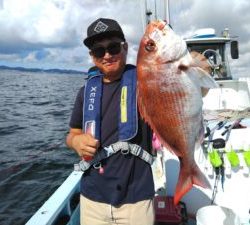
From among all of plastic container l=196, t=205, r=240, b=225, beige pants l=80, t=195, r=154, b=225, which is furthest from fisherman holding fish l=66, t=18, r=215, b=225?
plastic container l=196, t=205, r=240, b=225

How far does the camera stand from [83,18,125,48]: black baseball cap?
2.91 meters

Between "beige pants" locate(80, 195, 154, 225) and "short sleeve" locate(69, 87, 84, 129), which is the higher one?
"short sleeve" locate(69, 87, 84, 129)

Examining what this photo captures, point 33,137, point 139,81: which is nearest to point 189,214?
point 139,81

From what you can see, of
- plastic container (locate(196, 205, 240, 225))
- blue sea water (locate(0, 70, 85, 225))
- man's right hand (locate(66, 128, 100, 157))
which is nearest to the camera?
man's right hand (locate(66, 128, 100, 157))

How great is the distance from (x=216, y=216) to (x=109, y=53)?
2550mm

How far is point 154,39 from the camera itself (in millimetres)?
2369

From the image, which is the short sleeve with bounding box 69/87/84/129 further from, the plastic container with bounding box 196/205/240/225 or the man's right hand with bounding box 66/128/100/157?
the plastic container with bounding box 196/205/240/225

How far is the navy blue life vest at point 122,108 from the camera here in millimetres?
2990

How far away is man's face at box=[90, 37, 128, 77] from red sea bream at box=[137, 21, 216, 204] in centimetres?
48

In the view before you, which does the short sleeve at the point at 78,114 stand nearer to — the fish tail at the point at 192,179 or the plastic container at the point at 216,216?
the fish tail at the point at 192,179

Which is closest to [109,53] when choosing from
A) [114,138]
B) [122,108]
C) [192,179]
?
[122,108]

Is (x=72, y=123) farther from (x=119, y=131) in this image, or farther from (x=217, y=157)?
(x=217, y=157)

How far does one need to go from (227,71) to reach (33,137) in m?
9.20

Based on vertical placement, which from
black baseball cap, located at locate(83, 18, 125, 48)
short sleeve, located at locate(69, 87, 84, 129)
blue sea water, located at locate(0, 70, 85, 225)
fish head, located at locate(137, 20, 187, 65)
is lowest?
blue sea water, located at locate(0, 70, 85, 225)
